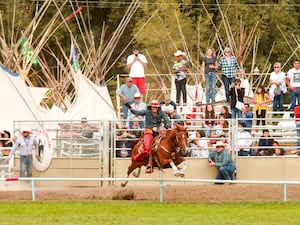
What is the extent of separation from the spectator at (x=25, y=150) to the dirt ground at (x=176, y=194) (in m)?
1.50

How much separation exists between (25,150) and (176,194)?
4894 millimetres

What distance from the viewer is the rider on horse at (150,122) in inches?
984

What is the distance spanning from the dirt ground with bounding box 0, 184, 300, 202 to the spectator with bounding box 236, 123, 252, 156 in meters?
1.26

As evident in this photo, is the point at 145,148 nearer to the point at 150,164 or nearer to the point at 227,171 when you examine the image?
the point at 150,164

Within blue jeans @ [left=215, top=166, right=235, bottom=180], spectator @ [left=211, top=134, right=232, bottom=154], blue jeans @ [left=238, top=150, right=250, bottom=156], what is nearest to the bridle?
blue jeans @ [left=215, top=166, right=235, bottom=180]

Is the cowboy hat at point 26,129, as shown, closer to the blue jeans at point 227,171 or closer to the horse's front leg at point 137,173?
the horse's front leg at point 137,173

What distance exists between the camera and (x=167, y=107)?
29.5 m

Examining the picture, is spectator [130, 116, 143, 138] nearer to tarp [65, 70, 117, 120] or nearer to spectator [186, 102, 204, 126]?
spectator [186, 102, 204, 126]

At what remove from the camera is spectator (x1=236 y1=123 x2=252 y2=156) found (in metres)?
29.2

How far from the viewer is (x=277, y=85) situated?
3091 cm

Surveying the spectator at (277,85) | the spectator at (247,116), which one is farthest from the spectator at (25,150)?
the spectator at (277,85)

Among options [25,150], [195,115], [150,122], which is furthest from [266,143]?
[25,150]

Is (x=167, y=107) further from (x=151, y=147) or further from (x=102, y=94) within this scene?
(x=102, y=94)

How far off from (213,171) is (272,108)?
4.29m
